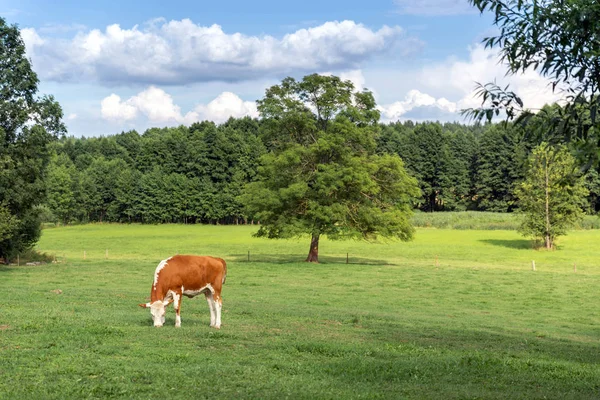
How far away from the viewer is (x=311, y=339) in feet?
50.2

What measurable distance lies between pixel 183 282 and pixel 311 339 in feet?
11.9


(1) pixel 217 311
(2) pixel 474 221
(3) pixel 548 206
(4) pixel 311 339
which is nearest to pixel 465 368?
(4) pixel 311 339

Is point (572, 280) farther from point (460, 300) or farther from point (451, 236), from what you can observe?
point (451, 236)

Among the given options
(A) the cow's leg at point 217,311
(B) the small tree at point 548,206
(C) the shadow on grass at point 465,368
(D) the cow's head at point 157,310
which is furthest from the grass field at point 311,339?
(B) the small tree at point 548,206

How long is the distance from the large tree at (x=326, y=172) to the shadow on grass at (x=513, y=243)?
2713cm

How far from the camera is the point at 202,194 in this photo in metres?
124

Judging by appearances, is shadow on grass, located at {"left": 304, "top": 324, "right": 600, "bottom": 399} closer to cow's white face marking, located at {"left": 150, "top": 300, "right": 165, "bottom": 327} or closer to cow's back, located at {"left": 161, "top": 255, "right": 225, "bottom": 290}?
cow's back, located at {"left": 161, "top": 255, "right": 225, "bottom": 290}

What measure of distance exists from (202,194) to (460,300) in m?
96.0

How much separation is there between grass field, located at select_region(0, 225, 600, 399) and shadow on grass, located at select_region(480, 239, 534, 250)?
3137 centimetres

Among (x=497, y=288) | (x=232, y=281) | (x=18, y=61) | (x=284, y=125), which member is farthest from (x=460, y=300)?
(x=18, y=61)

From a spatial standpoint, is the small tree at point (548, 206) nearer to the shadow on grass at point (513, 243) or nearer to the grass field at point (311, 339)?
the shadow on grass at point (513, 243)

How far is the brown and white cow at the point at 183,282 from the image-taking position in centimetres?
1569

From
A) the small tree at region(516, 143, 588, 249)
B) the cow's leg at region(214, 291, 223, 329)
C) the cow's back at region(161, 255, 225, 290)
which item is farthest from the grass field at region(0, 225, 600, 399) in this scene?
the small tree at region(516, 143, 588, 249)

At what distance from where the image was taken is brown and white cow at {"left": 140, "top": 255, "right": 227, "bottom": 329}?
51.5 ft
